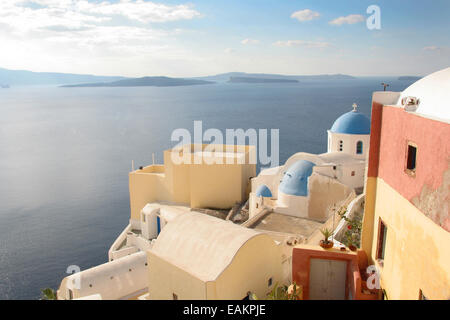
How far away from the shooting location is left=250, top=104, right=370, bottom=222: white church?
2061 cm

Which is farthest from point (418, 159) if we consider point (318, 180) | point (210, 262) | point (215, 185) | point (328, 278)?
point (215, 185)

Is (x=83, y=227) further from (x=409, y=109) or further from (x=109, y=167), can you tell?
(x=409, y=109)

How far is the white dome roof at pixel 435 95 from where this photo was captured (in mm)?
6971

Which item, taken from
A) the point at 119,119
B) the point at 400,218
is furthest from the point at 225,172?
the point at 119,119

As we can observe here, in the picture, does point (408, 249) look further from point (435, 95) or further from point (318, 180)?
point (318, 180)

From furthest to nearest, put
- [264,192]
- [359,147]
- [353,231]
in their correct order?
[359,147] < [264,192] < [353,231]

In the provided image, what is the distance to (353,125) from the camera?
78.5 feet

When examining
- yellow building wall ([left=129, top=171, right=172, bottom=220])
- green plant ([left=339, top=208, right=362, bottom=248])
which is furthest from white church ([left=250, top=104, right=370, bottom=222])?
yellow building wall ([left=129, top=171, right=172, bottom=220])

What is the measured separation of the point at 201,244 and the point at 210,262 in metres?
0.82

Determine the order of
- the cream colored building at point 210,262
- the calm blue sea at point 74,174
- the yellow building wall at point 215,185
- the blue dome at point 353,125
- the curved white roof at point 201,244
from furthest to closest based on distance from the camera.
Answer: the calm blue sea at point 74,174
the yellow building wall at point 215,185
the blue dome at point 353,125
the curved white roof at point 201,244
the cream colored building at point 210,262

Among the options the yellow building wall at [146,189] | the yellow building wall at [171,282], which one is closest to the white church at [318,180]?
the yellow building wall at [146,189]

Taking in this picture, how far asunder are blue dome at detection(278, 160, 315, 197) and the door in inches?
439

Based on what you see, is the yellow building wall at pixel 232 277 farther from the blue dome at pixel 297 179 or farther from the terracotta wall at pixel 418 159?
the blue dome at pixel 297 179

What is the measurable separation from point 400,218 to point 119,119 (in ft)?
344
